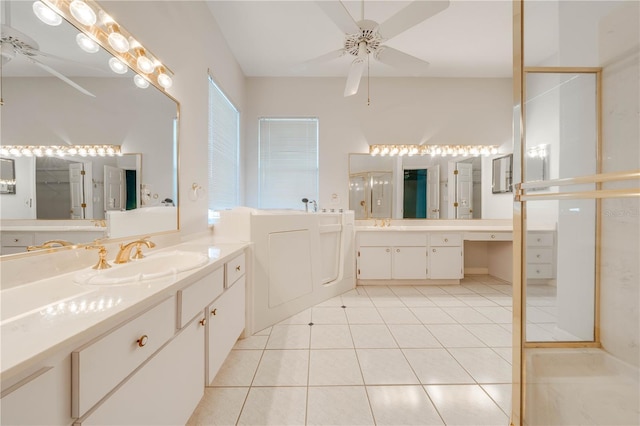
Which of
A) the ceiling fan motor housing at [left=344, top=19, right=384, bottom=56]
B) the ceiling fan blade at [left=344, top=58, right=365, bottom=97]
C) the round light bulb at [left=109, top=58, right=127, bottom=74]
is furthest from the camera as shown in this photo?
the ceiling fan blade at [left=344, top=58, right=365, bottom=97]

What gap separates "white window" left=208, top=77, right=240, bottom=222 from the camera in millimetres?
2492

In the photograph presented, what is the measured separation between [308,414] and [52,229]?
58.1 inches

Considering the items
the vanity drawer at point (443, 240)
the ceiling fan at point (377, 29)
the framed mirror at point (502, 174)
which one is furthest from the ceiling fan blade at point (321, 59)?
the framed mirror at point (502, 174)

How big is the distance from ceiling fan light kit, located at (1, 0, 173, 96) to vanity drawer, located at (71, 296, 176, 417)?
1.03 meters

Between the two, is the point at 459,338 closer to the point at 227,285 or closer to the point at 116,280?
the point at 227,285

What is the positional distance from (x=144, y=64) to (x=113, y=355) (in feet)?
5.20

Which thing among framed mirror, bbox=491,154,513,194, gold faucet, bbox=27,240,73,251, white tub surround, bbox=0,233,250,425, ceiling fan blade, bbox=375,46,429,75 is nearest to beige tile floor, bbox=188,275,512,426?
white tub surround, bbox=0,233,250,425

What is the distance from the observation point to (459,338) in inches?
77.7

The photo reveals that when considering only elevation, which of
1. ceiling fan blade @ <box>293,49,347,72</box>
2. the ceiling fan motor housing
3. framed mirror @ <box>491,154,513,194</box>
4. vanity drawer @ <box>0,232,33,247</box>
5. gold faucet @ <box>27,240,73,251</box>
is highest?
the ceiling fan motor housing

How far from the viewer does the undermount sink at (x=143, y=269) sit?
88 centimetres

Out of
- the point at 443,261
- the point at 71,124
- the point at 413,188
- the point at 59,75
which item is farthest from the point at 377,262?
the point at 59,75

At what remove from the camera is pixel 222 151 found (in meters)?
2.76

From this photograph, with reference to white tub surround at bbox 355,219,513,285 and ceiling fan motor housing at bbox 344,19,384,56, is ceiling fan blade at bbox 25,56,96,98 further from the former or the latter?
Result: white tub surround at bbox 355,219,513,285

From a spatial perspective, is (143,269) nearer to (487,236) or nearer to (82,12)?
(82,12)
